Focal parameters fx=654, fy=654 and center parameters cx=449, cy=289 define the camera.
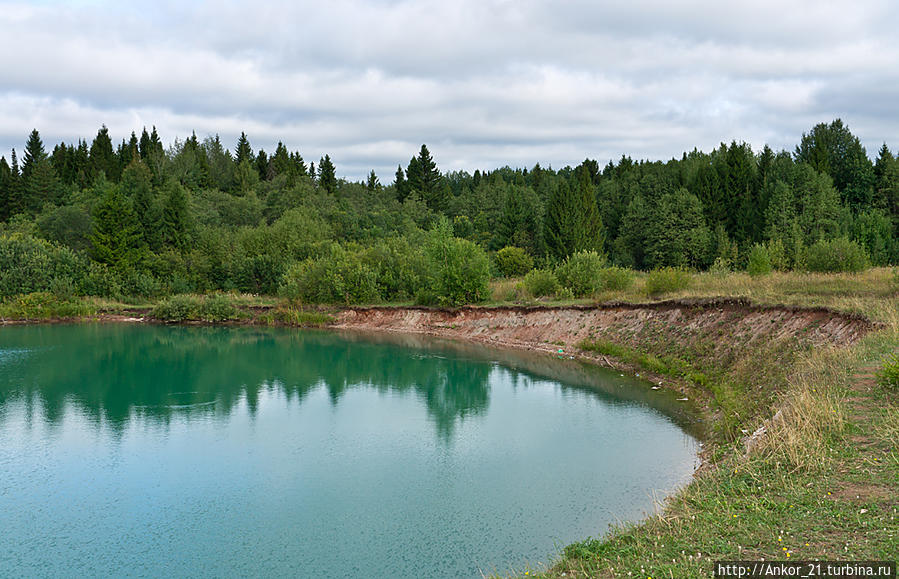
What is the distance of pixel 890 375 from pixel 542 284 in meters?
28.7

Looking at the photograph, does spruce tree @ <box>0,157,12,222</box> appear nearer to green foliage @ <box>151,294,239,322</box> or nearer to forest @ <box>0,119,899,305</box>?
forest @ <box>0,119,899,305</box>

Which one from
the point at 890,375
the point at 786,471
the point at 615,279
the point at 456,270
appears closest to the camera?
the point at 786,471

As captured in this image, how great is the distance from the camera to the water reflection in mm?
24188

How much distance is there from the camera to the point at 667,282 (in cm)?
3447

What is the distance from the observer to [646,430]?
19.2m

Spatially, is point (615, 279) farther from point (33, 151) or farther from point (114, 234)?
point (33, 151)

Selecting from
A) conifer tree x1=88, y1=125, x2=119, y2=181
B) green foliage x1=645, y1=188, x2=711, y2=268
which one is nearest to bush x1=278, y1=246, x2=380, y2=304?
green foliage x1=645, y1=188, x2=711, y2=268

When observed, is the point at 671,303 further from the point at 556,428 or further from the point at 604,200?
the point at 604,200

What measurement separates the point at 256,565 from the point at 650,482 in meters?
8.70

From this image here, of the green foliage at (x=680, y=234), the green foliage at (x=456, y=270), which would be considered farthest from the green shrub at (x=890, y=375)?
the green foliage at (x=680, y=234)

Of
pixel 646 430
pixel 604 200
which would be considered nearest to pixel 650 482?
pixel 646 430

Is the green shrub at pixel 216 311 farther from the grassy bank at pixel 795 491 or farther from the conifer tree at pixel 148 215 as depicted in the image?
the grassy bank at pixel 795 491

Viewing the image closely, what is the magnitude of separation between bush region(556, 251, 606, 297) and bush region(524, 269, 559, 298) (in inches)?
27.2

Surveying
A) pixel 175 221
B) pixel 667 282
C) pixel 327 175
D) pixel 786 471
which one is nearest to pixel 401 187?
pixel 327 175
